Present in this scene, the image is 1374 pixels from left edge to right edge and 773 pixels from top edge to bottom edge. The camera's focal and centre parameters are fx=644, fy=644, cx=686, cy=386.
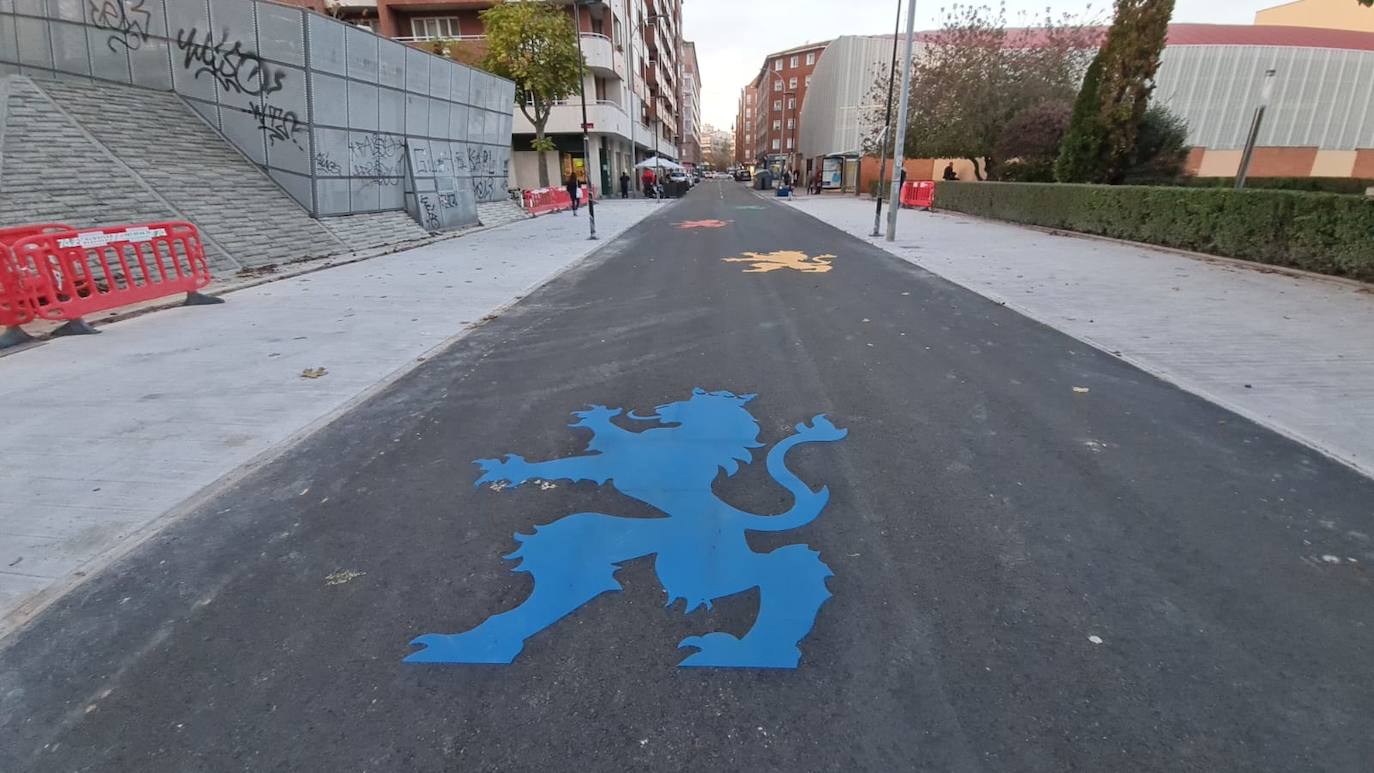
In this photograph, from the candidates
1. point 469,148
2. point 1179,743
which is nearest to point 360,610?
point 1179,743

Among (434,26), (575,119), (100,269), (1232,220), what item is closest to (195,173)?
(100,269)

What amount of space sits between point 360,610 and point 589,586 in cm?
103

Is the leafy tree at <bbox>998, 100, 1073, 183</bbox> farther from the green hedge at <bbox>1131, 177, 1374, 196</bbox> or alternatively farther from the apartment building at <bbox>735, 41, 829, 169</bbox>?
the apartment building at <bbox>735, 41, 829, 169</bbox>

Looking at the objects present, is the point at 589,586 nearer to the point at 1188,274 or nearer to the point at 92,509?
the point at 92,509

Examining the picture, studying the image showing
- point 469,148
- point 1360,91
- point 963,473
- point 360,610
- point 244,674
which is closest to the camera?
point 244,674

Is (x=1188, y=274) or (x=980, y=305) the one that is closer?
(x=980, y=305)

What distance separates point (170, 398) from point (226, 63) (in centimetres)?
1327

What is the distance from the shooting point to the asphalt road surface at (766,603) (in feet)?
7.36

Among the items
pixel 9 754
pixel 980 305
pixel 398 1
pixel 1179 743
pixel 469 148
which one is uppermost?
pixel 398 1

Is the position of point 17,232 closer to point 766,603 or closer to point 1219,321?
point 766,603

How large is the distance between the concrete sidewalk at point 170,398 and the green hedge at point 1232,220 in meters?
13.1

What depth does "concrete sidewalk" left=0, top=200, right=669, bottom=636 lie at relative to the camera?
3.57 m

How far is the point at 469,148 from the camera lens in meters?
23.8

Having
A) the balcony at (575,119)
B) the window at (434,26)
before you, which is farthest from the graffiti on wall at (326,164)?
the window at (434,26)
